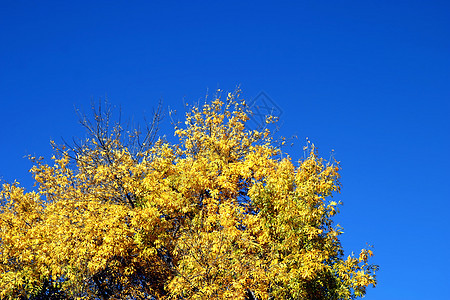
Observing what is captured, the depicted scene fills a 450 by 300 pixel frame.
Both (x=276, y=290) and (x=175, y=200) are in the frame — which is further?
(x=175, y=200)

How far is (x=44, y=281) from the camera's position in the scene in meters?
19.6

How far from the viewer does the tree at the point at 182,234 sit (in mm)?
17094

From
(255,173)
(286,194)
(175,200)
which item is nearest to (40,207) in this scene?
(175,200)

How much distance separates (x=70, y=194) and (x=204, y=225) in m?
8.55

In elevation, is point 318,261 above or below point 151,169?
below

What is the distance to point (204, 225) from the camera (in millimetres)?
18594

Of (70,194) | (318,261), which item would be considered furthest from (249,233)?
(70,194)

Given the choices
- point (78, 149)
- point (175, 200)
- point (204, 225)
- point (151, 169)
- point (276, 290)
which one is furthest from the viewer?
point (78, 149)

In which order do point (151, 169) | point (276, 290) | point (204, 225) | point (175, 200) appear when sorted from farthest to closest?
point (151, 169), point (175, 200), point (204, 225), point (276, 290)

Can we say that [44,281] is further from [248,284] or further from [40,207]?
[248,284]

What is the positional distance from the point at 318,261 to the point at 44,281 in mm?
11432

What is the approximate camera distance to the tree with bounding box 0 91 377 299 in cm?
1709

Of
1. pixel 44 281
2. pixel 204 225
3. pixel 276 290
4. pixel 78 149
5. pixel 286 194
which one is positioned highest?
pixel 78 149

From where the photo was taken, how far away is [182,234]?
64.1 ft
